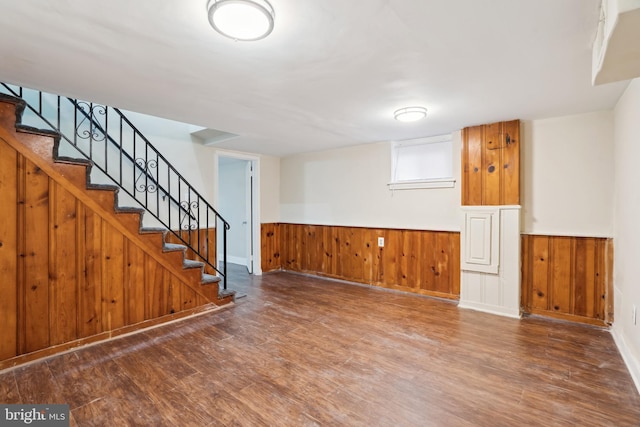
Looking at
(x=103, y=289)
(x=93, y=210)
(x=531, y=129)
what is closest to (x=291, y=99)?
(x=93, y=210)

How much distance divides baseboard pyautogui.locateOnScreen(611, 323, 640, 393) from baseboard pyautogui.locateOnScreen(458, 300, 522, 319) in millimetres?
783

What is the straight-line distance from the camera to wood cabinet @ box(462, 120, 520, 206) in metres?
3.41

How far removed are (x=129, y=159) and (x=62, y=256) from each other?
5.25ft

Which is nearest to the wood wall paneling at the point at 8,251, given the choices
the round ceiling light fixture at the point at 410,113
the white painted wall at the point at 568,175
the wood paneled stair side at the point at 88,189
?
the wood paneled stair side at the point at 88,189

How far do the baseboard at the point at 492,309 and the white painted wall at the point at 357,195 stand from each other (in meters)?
0.97

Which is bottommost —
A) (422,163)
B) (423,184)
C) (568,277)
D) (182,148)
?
(568,277)

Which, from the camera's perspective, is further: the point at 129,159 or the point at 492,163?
the point at 129,159

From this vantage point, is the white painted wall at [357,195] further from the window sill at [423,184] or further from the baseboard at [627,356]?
the baseboard at [627,356]

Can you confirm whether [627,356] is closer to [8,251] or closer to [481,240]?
[481,240]

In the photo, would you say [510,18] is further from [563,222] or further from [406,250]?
[406,250]

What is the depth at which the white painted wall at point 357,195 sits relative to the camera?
163 inches

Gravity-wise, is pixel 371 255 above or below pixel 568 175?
below

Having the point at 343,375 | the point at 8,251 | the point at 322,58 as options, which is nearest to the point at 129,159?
the point at 8,251

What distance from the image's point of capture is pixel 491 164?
3.54 metres
